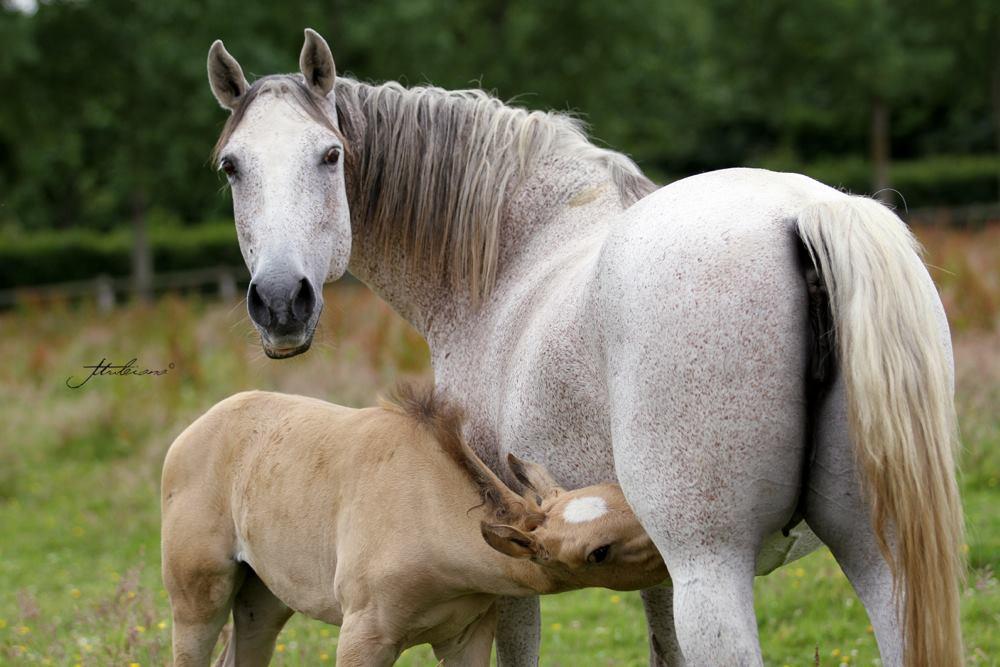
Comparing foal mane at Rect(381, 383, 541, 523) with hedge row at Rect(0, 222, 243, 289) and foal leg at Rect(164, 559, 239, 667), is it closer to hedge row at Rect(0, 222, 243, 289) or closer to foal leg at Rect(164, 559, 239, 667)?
foal leg at Rect(164, 559, 239, 667)

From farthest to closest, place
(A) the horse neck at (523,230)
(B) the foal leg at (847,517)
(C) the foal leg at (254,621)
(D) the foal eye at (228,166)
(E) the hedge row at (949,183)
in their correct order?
(E) the hedge row at (949,183) < (C) the foal leg at (254,621) < (A) the horse neck at (523,230) < (D) the foal eye at (228,166) < (B) the foal leg at (847,517)

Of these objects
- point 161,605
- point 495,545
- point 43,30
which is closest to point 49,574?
point 161,605

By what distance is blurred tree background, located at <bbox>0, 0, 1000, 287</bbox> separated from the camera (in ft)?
57.4

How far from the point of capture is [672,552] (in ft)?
7.84

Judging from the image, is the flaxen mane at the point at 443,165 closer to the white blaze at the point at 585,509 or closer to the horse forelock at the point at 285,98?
the horse forelock at the point at 285,98

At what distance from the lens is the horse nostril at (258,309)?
2.91 meters

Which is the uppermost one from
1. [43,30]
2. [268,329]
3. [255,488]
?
[43,30]

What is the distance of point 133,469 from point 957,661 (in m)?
7.12

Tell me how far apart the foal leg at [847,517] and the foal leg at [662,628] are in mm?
1190

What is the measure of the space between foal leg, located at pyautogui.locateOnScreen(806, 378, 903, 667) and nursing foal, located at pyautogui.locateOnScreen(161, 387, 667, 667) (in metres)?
0.45

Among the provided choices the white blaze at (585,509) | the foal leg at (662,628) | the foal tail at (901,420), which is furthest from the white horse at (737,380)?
the foal leg at (662,628)

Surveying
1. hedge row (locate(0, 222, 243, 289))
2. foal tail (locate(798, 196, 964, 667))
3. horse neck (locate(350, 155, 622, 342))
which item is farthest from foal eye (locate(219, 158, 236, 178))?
hedge row (locate(0, 222, 243, 289))

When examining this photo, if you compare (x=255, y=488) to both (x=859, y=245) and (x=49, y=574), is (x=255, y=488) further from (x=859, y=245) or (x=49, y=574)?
(x=49, y=574)

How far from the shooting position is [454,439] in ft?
9.98
